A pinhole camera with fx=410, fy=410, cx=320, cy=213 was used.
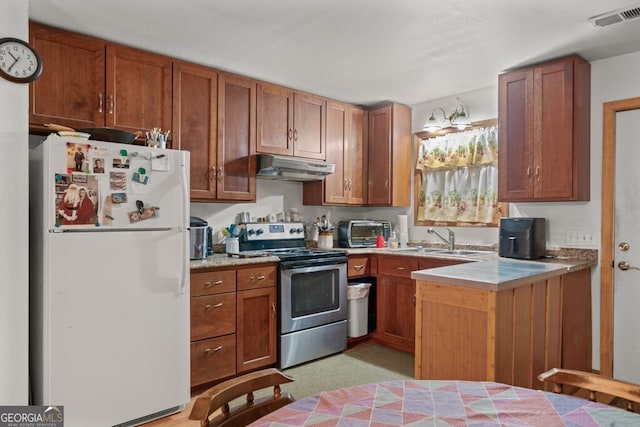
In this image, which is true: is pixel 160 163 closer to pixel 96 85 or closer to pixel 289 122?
pixel 96 85

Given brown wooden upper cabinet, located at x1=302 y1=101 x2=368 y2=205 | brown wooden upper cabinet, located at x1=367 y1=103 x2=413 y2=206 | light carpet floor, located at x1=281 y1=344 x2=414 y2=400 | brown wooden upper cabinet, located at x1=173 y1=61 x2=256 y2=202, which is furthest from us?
brown wooden upper cabinet, located at x1=367 y1=103 x2=413 y2=206

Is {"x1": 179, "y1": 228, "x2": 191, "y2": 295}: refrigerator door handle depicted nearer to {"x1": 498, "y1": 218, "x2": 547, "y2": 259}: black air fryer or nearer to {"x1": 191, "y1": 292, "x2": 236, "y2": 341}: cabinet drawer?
{"x1": 191, "y1": 292, "x2": 236, "y2": 341}: cabinet drawer

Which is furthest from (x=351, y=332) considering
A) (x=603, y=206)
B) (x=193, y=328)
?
(x=603, y=206)

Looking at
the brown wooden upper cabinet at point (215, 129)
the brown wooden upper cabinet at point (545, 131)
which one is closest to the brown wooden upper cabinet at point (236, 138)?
the brown wooden upper cabinet at point (215, 129)

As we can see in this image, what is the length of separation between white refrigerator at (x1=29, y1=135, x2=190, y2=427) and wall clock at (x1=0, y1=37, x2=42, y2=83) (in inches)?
13.7

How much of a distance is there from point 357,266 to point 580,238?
1.79 meters

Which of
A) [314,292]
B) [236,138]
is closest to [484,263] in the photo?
[314,292]

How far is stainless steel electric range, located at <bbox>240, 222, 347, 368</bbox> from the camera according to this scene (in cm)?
318

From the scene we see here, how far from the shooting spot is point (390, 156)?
4145mm

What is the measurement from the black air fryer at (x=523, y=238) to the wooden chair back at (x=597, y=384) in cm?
192

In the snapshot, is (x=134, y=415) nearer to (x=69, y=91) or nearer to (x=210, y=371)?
(x=210, y=371)

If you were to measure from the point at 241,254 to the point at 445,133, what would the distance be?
234 centimetres

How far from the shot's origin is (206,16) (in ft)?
7.75

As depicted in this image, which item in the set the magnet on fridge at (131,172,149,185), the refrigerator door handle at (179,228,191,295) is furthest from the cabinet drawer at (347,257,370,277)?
the magnet on fridge at (131,172,149,185)
